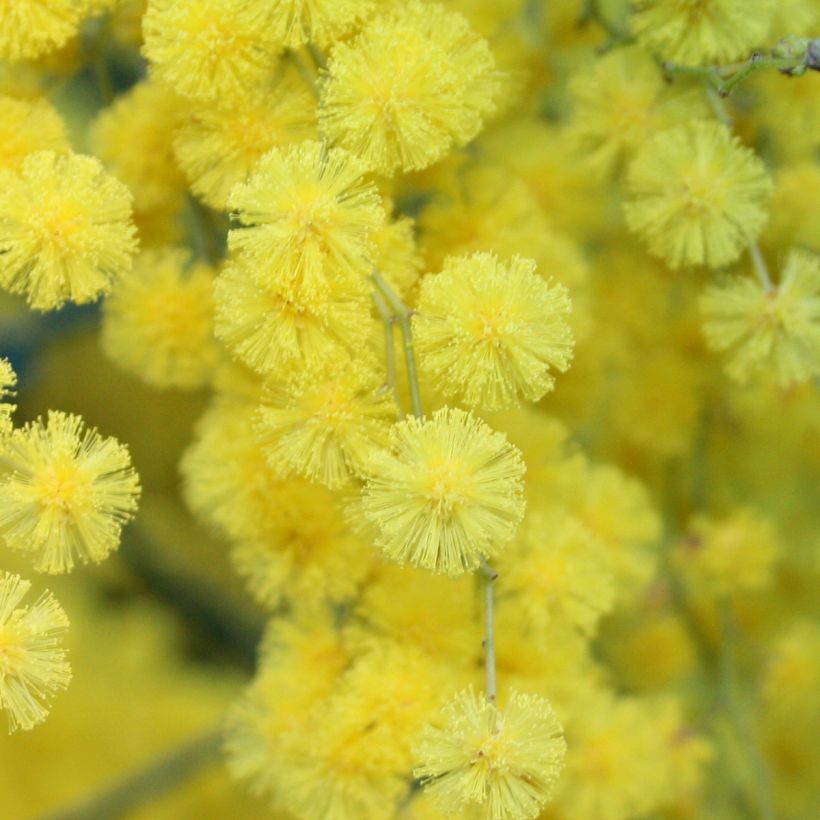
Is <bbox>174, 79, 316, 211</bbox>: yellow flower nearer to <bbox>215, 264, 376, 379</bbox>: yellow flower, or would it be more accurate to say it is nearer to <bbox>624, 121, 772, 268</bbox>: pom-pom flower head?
<bbox>215, 264, 376, 379</bbox>: yellow flower

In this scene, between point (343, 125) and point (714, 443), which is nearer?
point (343, 125)

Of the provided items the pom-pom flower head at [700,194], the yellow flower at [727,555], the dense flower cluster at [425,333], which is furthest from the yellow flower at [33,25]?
the yellow flower at [727,555]

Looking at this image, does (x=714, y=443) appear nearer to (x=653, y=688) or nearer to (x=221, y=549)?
(x=653, y=688)

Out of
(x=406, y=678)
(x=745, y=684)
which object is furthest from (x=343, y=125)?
(x=745, y=684)

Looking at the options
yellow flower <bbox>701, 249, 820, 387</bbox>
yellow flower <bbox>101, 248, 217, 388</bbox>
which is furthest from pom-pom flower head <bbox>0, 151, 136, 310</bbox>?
yellow flower <bbox>701, 249, 820, 387</bbox>

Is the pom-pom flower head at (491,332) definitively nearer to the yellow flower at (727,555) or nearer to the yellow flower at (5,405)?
the yellow flower at (5,405)

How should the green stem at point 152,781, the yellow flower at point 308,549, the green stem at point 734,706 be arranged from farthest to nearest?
the green stem at point 152,781
the green stem at point 734,706
the yellow flower at point 308,549

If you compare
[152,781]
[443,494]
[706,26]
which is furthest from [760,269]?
[152,781]
